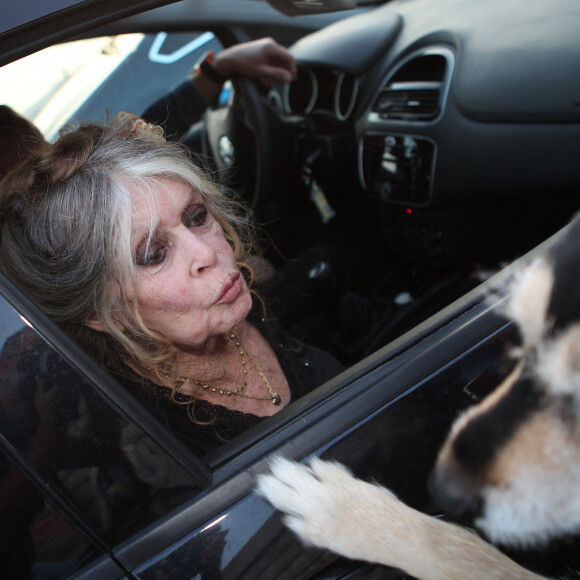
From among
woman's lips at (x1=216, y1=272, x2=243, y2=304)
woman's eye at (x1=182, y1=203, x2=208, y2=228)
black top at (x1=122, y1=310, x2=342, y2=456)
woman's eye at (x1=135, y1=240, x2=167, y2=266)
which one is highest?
woman's eye at (x1=135, y1=240, x2=167, y2=266)

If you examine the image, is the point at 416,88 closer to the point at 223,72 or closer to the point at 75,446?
the point at 223,72

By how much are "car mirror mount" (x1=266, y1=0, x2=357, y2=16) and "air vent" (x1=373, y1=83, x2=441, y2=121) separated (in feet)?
1.47

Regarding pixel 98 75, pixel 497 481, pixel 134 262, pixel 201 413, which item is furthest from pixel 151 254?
pixel 98 75

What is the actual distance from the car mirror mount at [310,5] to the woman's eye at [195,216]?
A: 119 centimetres

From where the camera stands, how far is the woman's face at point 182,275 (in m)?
1.27

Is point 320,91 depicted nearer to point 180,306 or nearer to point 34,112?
point 34,112

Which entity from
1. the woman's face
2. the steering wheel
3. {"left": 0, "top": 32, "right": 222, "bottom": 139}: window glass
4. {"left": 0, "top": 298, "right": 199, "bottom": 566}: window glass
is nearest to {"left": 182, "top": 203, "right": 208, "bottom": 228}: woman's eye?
the woman's face

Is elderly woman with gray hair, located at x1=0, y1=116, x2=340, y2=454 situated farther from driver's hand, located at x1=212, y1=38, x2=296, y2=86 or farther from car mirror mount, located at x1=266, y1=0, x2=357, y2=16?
driver's hand, located at x1=212, y1=38, x2=296, y2=86

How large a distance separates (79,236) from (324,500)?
0.82 metres

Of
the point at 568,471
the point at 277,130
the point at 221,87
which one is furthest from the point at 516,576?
the point at 221,87

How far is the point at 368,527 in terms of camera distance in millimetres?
982

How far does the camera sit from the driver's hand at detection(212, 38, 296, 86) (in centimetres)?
249

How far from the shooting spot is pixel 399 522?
0.98 m

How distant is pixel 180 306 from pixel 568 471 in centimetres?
93
